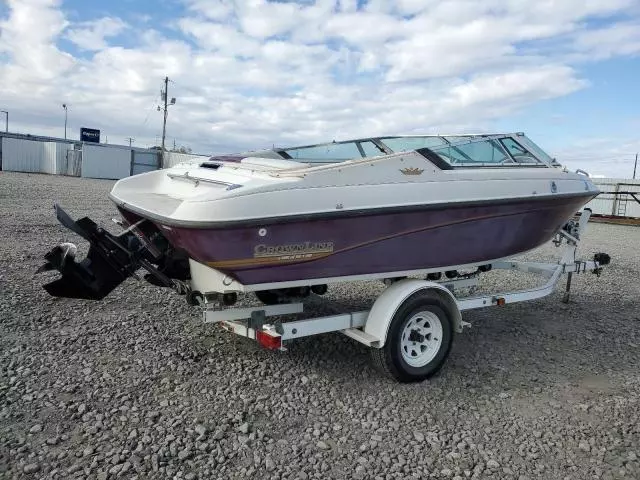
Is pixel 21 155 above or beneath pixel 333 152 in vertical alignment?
above

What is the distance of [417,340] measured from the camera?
4.30 meters

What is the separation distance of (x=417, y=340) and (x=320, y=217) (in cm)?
133

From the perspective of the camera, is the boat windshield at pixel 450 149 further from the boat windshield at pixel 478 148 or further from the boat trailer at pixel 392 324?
the boat trailer at pixel 392 324

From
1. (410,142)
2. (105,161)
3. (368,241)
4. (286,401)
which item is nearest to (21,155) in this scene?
(105,161)

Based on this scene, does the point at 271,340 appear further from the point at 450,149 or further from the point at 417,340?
the point at 450,149

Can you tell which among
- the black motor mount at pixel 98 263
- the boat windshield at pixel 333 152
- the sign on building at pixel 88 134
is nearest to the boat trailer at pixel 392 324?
the black motor mount at pixel 98 263

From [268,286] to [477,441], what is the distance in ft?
5.66

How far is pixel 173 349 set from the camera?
14.9 ft

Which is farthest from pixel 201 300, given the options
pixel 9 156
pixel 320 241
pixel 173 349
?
pixel 9 156

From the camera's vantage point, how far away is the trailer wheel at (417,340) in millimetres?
4094

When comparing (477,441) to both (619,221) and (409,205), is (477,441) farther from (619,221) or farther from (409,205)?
(619,221)

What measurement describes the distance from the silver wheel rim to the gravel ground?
22cm

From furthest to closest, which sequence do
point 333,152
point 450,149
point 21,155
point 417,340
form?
point 21,155
point 333,152
point 450,149
point 417,340

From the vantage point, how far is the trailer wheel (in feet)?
13.4
